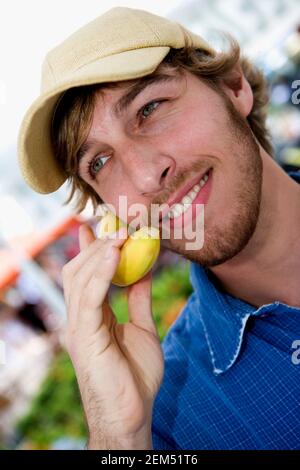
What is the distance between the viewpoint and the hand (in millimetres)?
1285

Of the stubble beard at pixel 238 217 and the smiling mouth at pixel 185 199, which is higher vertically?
the smiling mouth at pixel 185 199

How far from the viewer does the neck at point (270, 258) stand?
5.69 ft

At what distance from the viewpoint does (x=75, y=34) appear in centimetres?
150

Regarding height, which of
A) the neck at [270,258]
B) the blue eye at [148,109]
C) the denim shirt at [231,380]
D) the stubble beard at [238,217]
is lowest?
the denim shirt at [231,380]

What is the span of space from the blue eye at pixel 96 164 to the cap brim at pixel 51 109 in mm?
159

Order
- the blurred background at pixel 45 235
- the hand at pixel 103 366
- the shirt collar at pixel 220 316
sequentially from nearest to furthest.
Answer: the hand at pixel 103 366, the shirt collar at pixel 220 316, the blurred background at pixel 45 235

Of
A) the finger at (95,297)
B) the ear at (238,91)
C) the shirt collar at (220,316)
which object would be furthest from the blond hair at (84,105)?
the shirt collar at (220,316)

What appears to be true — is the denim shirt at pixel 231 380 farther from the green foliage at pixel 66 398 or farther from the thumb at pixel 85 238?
the green foliage at pixel 66 398

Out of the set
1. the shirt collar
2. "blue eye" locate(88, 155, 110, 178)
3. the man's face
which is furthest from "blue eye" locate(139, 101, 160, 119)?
the shirt collar

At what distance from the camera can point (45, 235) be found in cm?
669

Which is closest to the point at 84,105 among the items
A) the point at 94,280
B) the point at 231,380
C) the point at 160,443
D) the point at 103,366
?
the point at 94,280

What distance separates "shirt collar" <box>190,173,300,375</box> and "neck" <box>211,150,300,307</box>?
9 centimetres
